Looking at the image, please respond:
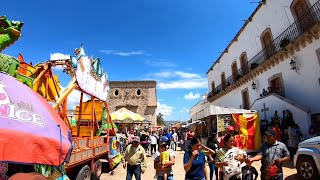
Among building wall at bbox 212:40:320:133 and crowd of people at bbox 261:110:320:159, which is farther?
building wall at bbox 212:40:320:133

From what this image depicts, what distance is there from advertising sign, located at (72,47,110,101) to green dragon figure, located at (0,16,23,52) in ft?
8.86

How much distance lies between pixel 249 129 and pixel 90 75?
872cm

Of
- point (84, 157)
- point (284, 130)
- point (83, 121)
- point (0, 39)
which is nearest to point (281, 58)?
point (284, 130)

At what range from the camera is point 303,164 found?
7.13 m

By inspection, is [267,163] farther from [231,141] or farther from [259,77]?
[259,77]

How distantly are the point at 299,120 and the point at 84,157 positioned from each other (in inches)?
442

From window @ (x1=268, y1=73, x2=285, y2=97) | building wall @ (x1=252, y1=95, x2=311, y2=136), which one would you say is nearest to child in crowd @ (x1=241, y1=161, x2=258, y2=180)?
building wall @ (x1=252, y1=95, x2=311, y2=136)

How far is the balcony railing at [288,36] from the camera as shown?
40.8 feet

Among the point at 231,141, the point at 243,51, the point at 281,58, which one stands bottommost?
the point at 231,141

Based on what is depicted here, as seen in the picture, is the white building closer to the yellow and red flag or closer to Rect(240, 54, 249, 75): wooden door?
Rect(240, 54, 249, 75): wooden door

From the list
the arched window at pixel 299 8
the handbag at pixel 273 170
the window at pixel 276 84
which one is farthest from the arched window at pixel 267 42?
the handbag at pixel 273 170

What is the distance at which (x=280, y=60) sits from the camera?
15.6 meters

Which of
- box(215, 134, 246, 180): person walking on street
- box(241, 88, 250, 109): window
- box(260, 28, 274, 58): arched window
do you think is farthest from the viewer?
box(241, 88, 250, 109): window

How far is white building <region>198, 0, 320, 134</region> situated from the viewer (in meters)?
12.6
